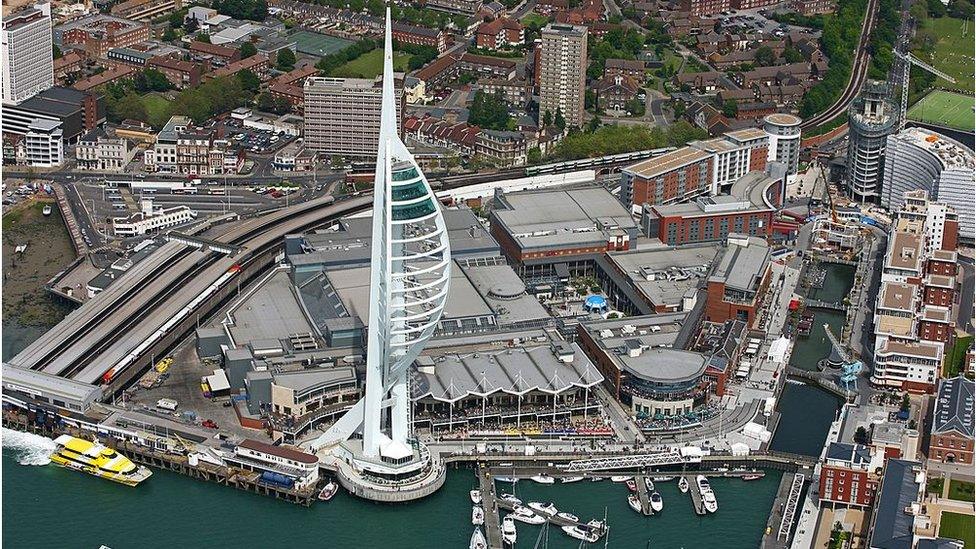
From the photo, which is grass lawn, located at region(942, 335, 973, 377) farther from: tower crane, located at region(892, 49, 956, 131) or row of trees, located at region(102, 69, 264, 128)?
row of trees, located at region(102, 69, 264, 128)

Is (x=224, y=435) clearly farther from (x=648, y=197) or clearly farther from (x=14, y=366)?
(x=648, y=197)

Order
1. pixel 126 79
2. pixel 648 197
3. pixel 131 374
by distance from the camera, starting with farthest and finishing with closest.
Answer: pixel 126 79
pixel 648 197
pixel 131 374

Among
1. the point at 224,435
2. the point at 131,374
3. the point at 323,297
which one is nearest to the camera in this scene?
the point at 224,435

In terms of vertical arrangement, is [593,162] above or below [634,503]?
above

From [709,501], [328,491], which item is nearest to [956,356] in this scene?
[709,501]

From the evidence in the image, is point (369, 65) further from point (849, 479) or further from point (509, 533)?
point (849, 479)

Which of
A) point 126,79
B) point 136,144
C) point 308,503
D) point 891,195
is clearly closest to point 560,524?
point 308,503

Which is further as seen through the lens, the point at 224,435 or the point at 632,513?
the point at 224,435
